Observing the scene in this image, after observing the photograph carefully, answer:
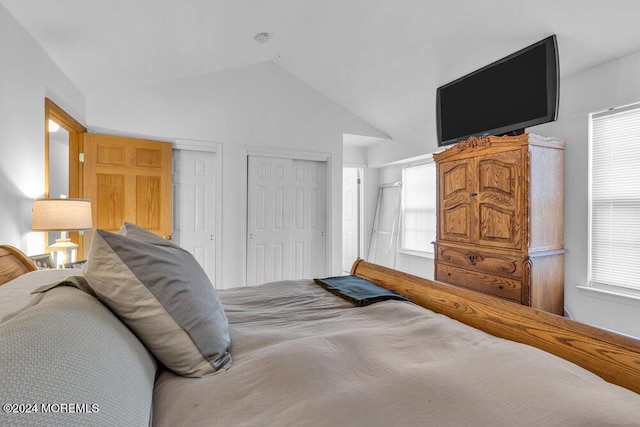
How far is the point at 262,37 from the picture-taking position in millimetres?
3230

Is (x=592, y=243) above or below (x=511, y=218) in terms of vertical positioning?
below

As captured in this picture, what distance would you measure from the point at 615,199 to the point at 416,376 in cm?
256

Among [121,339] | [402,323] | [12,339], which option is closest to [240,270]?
[402,323]

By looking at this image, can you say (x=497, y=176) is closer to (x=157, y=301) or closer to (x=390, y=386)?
(x=390, y=386)

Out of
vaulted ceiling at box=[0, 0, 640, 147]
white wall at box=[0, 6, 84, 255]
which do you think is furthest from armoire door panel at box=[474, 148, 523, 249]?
white wall at box=[0, 6, 84, 255]

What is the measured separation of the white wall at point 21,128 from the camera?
5.99 feet

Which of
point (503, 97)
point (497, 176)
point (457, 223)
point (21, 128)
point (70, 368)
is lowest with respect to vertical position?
point (70, 368)

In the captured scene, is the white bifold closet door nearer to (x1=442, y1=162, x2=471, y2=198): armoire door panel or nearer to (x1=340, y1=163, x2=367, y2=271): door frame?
(x1=340, y1=163, x2=367, y2=271): door frame

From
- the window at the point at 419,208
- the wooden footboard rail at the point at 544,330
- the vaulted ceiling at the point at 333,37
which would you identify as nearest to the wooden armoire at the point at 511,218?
the vaulted ceiling at the point at 333,37

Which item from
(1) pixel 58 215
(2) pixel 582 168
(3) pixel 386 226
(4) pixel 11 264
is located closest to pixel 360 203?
(3) pixel 386 226

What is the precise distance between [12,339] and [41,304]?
22 cm

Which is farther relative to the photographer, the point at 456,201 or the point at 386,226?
the point at 386,226

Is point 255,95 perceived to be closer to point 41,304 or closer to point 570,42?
point 570,42

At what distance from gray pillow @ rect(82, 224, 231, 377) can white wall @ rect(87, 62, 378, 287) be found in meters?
2.99
